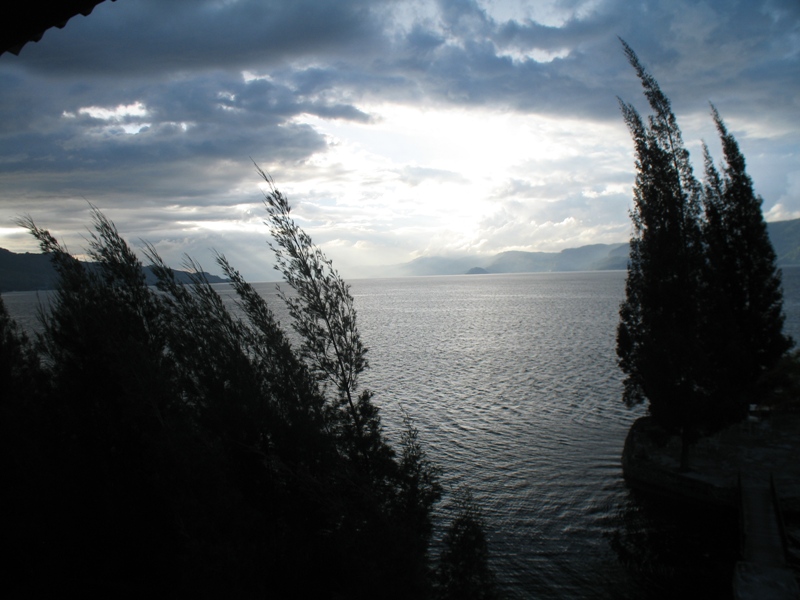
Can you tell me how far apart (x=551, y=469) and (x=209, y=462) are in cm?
1843

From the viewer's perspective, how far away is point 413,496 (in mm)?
11492

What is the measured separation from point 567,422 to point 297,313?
76.2 ft

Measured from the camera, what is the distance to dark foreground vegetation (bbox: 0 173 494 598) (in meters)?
10.5

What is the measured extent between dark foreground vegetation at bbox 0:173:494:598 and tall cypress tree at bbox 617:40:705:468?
1317 cm

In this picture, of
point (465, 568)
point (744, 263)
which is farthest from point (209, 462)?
point (744, 263)

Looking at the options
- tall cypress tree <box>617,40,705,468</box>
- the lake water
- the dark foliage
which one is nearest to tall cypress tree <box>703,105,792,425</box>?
the dark foliage

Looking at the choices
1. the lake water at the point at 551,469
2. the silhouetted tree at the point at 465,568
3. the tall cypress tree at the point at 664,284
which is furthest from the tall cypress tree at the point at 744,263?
the silhouetted tree at the point at 465,568

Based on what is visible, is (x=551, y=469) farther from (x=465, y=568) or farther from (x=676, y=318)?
(x=465, y=568)

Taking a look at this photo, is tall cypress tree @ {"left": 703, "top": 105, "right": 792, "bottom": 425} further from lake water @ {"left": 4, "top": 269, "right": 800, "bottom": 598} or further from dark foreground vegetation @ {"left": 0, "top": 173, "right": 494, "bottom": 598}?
dark foreground vegetation @ {"left": 0, "top": 173, "right": 494, "bottom": 598}

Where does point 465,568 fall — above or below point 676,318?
below

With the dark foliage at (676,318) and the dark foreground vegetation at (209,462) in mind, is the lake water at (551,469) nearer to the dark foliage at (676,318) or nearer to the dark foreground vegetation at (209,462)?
the dark foliage at (676,318)

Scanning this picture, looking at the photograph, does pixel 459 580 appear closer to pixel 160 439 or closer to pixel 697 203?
pixel 160 439

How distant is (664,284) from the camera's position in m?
21.9

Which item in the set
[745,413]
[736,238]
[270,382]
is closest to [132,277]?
[270,382]
